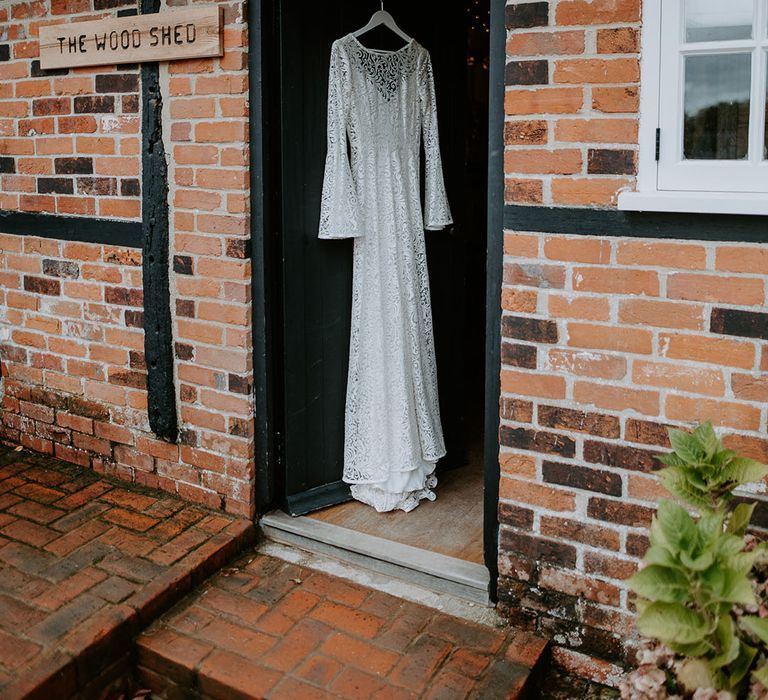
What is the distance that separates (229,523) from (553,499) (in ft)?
4.72

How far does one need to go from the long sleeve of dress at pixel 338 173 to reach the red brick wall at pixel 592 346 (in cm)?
95

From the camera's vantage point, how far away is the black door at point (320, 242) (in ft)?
11.1

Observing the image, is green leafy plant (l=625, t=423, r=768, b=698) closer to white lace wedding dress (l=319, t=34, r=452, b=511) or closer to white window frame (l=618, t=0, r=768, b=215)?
white window frame (l=618, t=0, r=768, b=215)

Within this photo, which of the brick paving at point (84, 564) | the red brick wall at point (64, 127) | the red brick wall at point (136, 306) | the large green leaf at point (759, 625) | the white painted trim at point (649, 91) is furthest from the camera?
the red brick wall at point (64, 127)

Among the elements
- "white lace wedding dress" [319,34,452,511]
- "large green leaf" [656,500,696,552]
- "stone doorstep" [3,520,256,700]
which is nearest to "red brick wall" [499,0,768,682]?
"large green leaf" [656,500,696,552]

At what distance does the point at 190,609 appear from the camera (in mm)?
3027

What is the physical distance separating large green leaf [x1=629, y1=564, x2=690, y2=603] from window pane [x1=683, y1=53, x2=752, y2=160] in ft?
4.20

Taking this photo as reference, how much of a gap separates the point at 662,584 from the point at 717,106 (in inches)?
56.2

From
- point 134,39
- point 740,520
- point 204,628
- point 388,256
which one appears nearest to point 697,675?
point 740,520

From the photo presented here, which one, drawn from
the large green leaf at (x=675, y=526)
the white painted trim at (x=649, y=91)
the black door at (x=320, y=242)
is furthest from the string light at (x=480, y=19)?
the large green leaf at (x=675, y=526)

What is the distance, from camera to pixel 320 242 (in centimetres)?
359

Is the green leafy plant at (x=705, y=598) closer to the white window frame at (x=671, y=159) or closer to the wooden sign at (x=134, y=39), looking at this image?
the white window frame at (x=671, y=159)

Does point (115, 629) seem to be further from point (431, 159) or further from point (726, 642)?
point (431, 159)

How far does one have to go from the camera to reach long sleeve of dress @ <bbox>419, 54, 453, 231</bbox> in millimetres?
3717
